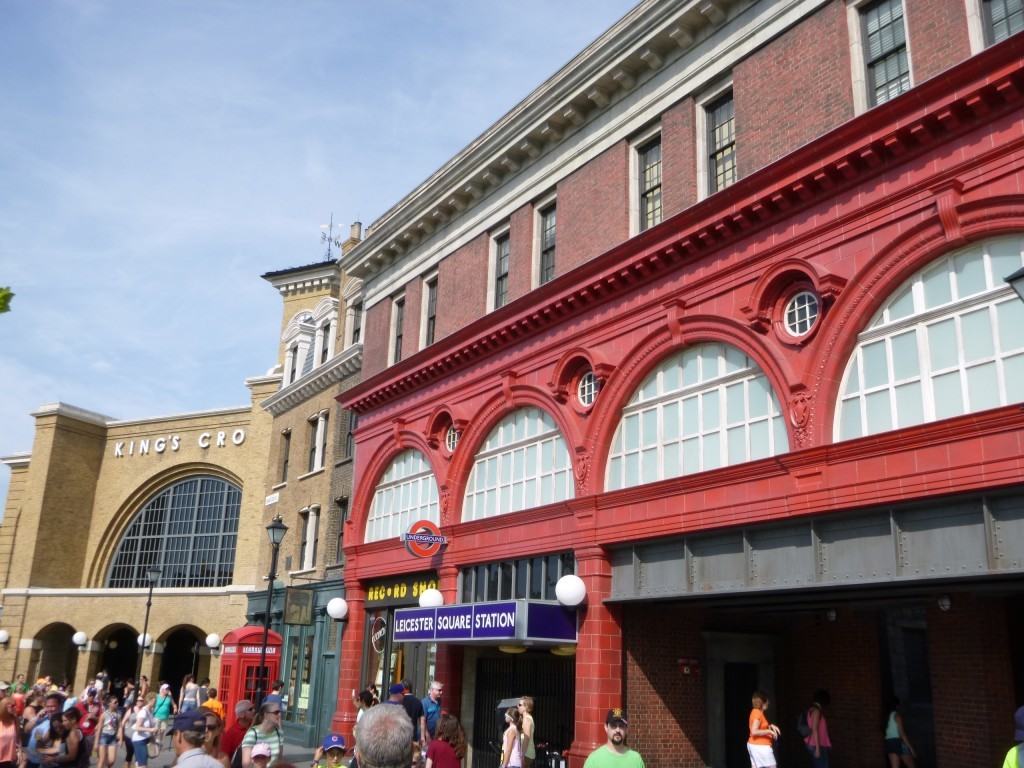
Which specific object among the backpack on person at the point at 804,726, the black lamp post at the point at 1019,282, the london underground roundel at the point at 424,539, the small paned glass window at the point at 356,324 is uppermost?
the small paned glass window at the point at 356,324

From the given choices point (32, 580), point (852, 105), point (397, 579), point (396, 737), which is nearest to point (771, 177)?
point (852, 105)

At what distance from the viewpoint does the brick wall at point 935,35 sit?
13.7 metres

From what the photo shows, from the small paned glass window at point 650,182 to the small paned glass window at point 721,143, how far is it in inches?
54.1

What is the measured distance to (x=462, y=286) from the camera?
2516 centimetres

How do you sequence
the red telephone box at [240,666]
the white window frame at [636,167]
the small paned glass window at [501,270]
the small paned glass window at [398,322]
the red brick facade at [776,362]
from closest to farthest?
the red brick facade at [776,362] < the white window frame at [636,167] < the small paned glass window at [501,270] < the small paned glass window at [398,322] < the red telephone box at [240,666]

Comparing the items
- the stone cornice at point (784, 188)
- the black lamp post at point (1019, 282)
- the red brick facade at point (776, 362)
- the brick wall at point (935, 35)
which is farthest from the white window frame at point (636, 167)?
the black lamp post at point (1019, 282)

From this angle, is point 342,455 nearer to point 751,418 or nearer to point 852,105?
point 751,418

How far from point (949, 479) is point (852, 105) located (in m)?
6.05

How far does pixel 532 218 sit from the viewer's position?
22797 millimetres

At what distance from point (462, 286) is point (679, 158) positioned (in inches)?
325

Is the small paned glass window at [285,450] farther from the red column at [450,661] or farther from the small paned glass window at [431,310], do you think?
the red column at [450,661]

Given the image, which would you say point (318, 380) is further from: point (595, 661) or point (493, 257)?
point (595, 661)

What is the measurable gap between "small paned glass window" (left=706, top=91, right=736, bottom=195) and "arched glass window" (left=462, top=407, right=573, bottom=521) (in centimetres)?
619

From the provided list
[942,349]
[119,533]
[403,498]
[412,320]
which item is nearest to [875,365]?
[942,349]
